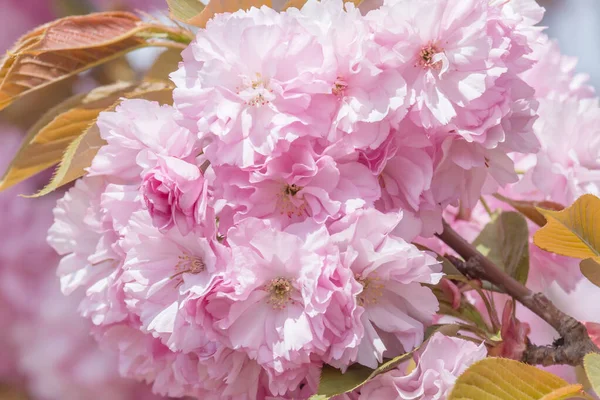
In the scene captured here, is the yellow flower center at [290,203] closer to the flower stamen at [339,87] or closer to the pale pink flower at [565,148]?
the flower stamen at [339,87]

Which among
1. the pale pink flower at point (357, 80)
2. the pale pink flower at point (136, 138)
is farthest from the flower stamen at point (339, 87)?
the pale pink flower at point (136, 138)

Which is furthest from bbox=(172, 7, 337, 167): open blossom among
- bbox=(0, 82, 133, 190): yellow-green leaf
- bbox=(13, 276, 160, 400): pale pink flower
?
bbox=(13, 276, 160, 400): pale pink flower

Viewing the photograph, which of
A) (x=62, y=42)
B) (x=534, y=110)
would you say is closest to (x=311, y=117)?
(x=534, y=110)

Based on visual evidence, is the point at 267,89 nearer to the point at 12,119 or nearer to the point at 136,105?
the point at 136,105

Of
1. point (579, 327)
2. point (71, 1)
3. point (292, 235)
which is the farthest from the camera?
point (71, 1)

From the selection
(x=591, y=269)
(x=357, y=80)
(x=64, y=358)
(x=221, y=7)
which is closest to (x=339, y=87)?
(x=357, y=80)

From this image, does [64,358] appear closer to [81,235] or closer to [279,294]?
[81,235]
